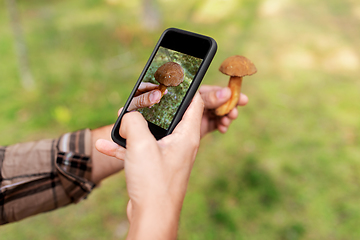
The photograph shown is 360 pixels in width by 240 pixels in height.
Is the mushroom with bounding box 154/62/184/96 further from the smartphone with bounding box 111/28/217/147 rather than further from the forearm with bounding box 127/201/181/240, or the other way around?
the forearm with bounding box 127/201/181/240

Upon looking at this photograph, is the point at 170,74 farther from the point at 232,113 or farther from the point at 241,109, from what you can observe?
the point at 241,109

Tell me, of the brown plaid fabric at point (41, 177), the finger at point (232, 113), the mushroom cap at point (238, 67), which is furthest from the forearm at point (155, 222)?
the finger at point (232, 113)

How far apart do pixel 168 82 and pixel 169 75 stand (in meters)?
0.03

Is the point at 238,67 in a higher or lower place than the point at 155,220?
higher

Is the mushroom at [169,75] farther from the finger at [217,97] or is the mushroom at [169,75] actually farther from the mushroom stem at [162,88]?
the finger at [217,97]

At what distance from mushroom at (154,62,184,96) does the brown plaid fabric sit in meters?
0.66

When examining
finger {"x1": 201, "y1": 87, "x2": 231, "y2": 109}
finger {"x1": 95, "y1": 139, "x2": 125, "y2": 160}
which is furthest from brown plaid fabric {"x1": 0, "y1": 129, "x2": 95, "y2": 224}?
finger {"x1": 201, "y1": 87, "x2": 231, "y2": 109}

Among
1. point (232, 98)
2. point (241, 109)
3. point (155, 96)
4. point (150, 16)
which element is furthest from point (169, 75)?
point (150, 16)

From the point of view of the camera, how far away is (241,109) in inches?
122

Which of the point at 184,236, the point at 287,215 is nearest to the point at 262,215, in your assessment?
the point at 287,215

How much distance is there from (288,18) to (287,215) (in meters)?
4.01

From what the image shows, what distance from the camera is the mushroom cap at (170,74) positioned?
1101mm

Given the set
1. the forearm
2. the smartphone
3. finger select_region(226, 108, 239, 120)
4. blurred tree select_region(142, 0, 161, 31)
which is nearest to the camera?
the forearm

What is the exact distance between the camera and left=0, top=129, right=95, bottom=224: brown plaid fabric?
120 centimetres
